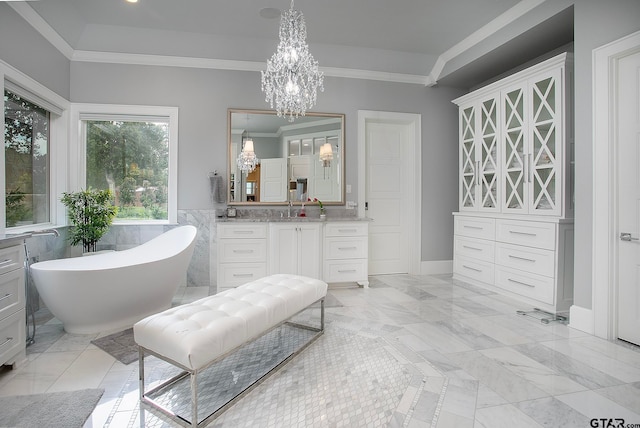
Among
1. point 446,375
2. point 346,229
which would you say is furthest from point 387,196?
point 446,375

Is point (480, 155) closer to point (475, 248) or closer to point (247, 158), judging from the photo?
point (475, 248)

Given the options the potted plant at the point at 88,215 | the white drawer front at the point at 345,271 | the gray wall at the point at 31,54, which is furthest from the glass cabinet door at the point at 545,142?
the gray wall at the point at 31,54

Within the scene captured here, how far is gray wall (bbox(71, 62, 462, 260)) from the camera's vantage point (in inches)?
153

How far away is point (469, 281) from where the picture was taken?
4.16m

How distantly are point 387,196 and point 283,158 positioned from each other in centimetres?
157

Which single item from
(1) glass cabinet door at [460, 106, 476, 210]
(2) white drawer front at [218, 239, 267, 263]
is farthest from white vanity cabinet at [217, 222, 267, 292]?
(1) glass cabinet door at [460, 106, 476, 210]

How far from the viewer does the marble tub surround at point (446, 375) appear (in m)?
1.59

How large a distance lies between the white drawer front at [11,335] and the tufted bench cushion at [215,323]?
3.07ft

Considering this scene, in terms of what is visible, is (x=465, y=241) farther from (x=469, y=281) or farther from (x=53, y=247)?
(x=53, y=247)

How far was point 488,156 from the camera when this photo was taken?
3.94 meters

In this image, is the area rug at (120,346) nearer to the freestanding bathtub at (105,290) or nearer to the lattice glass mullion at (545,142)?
the freestanding bathtub at (105,290)

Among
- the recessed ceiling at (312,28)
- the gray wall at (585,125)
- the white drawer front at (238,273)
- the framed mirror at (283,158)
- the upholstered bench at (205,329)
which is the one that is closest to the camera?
the upholstered bench at (205,329)

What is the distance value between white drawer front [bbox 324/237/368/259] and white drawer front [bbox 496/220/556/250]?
152 centimetres

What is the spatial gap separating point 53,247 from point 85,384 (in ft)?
6.92
